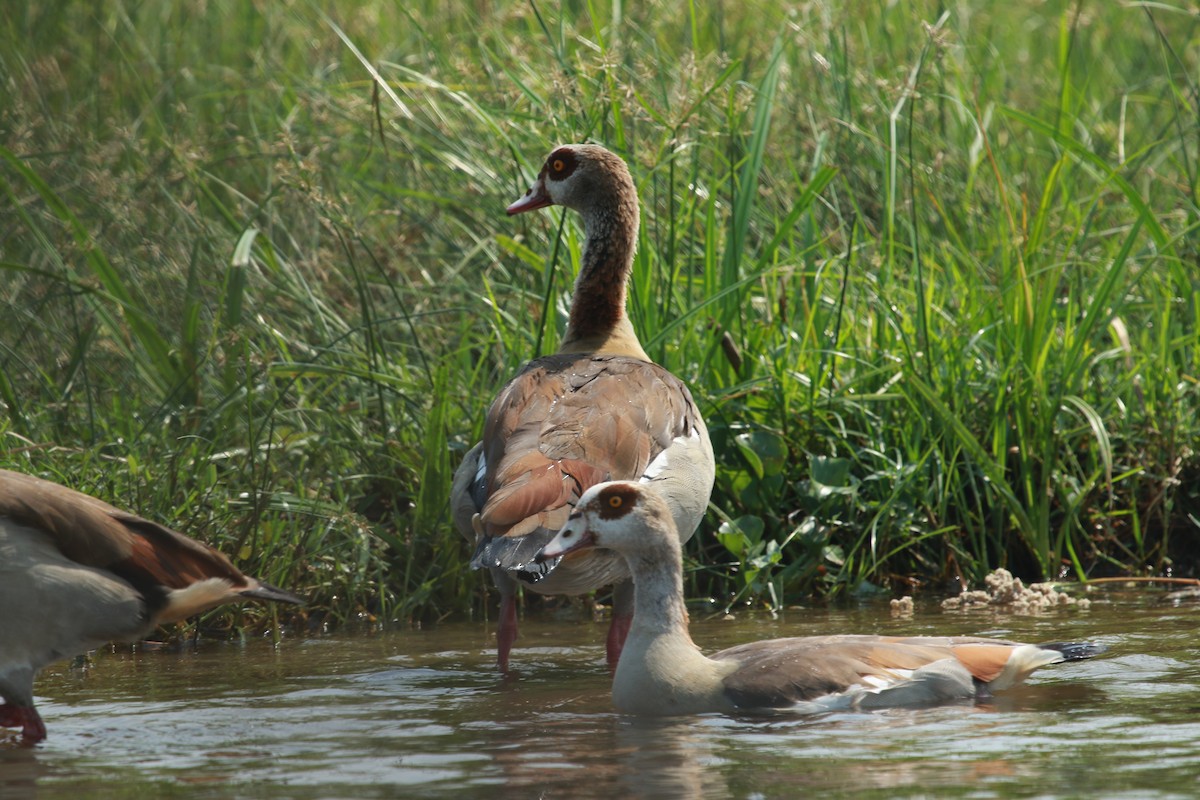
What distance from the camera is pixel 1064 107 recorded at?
880 centimetres

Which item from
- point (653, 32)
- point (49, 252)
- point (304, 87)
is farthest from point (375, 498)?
point (653, 32)

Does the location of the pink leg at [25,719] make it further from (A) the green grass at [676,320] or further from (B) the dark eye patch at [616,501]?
(B) the dark eye patch at [616,501]

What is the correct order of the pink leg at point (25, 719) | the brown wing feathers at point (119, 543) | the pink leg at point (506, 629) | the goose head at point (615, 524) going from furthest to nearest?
the pink leg at point (506, 629) < the goose head at point (615, 524) < the brown wing feathers at point (119, 543) < the pink leg at point (25, 719)

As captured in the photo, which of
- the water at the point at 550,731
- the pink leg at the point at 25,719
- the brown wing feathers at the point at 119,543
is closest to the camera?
the water at the point at 550,731

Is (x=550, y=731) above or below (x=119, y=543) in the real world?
below

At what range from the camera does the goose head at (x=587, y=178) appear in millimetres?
7766

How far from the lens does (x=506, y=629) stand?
6.54 meters

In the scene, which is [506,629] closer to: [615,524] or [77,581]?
[615,524]

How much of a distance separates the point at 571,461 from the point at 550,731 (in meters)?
1.25

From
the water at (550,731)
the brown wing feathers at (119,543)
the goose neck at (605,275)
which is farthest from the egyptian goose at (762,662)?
the goose neck at (605,275)

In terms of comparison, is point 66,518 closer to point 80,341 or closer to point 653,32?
point 80,341

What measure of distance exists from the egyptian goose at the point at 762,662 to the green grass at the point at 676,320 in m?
1.67

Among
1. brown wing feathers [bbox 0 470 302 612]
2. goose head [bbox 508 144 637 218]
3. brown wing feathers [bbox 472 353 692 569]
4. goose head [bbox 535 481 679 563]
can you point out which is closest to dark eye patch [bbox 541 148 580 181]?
goose head [bbox 508 144 637 218]

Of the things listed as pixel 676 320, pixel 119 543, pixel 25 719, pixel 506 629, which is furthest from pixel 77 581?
pixel 676 320
